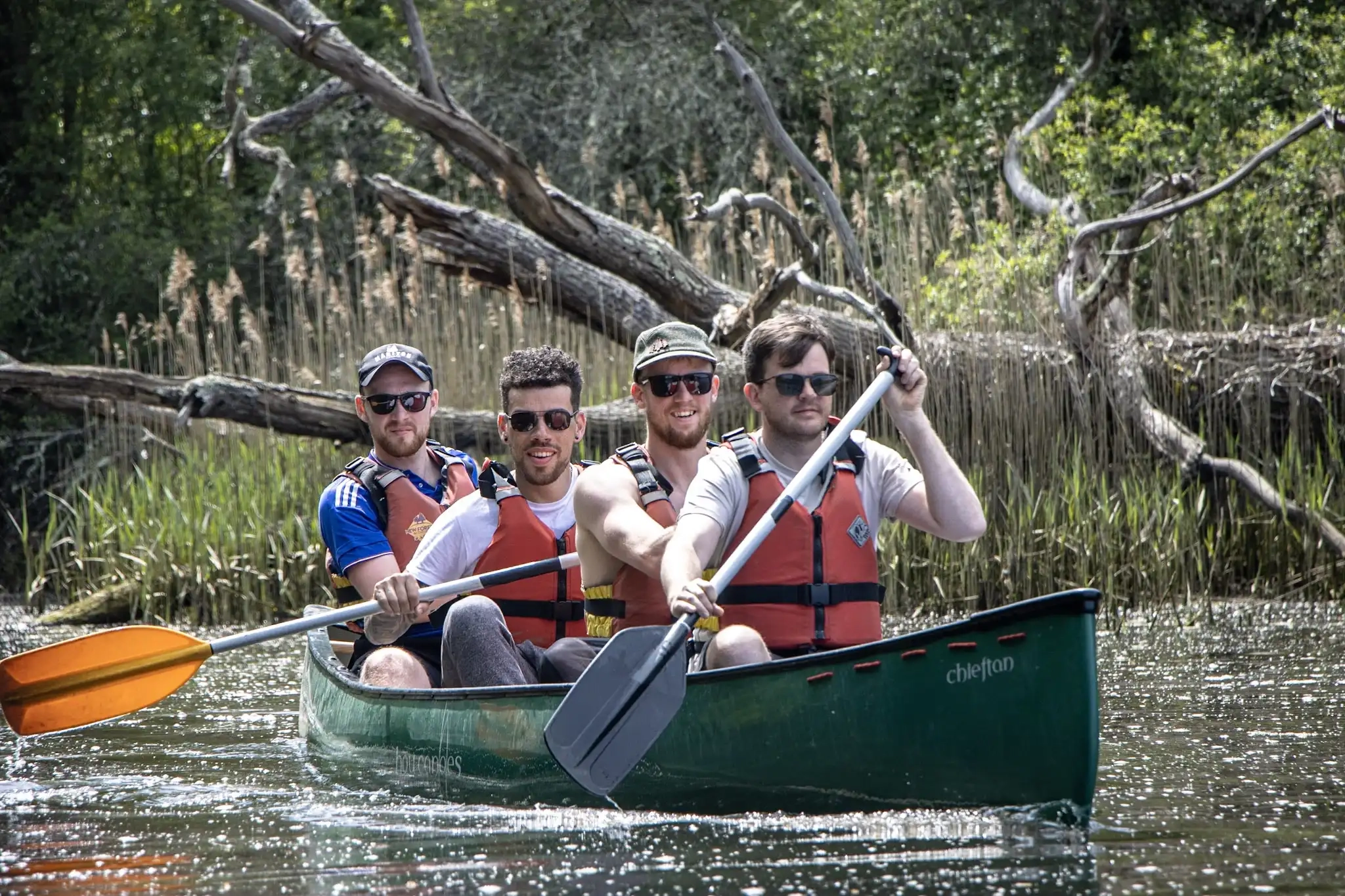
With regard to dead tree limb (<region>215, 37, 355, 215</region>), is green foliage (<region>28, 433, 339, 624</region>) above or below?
below

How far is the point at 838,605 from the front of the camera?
369 cm

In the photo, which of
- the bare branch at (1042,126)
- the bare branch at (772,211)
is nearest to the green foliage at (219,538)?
the bare branch at (772,211)

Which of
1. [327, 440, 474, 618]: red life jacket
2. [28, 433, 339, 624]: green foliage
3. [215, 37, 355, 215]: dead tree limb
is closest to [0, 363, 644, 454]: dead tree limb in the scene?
[28, 433, 339, 624]: green foliage

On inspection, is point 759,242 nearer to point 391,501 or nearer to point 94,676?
point 391,501

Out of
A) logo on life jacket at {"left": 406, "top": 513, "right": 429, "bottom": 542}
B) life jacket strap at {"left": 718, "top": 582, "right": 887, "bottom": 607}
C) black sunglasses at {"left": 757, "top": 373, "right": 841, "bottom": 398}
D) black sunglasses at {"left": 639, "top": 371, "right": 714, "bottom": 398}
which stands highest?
black sunglasses at {"left": 639, "top": 371, "right": 714, "bottom": 398}

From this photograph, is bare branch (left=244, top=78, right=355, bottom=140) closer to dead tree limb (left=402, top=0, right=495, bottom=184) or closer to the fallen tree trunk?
dead tree limb (left=402, top=0, right=495, bottom=184)

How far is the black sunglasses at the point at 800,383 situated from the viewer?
12.1 feet

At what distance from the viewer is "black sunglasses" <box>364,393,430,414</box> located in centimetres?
463

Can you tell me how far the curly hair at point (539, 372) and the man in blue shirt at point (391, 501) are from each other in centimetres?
45

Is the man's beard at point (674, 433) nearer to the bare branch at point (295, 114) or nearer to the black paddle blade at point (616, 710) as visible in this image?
the black paddle blade at point (616, 710)

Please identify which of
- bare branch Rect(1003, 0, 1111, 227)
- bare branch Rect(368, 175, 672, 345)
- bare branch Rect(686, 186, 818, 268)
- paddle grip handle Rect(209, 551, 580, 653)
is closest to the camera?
paddle grip handle Rect(209, 551, 580, 653)

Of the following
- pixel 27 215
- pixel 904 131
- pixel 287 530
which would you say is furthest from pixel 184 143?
pixel 287 530

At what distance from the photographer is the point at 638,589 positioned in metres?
3.84

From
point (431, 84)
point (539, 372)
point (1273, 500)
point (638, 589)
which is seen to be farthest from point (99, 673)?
point (1273, 500)
